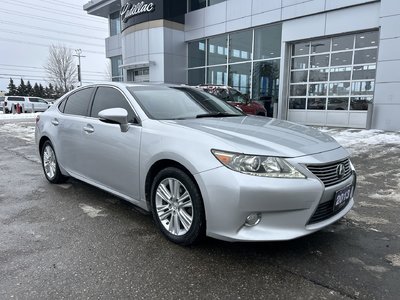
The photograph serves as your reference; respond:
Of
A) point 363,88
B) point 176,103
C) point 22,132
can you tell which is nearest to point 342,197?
point 176,103

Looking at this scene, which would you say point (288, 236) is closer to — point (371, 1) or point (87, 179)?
point (87, 179)

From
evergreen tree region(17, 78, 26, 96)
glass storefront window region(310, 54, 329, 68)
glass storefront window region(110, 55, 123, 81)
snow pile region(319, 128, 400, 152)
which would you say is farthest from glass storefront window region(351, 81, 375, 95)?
evergreen tree region(17, 78, 26, 96)

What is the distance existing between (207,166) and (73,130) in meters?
2.52

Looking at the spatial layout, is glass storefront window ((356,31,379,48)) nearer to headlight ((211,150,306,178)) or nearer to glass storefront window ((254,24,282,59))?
glass storefront window ((254,24,282,59))

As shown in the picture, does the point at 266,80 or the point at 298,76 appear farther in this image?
the point at 266,80

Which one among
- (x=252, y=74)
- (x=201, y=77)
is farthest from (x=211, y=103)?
(x=201, y=77)

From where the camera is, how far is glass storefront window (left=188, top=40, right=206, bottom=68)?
67.2ft

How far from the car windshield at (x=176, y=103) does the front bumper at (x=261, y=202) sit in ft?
3.97

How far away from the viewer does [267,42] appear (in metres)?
17.0

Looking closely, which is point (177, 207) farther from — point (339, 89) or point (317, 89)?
point (317, 89)

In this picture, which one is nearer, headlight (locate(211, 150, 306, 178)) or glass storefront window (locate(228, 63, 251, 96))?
headlight (locate(211, 150, 306, 178))

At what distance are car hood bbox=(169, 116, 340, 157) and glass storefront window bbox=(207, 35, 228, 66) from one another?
52.8 feet

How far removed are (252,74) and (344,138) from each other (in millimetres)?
8168

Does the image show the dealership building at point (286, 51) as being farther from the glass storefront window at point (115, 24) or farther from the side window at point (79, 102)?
the side window at point (79, 102)
